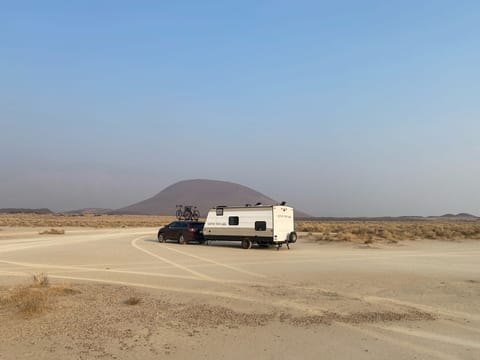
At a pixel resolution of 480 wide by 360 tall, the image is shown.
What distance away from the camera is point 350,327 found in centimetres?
834

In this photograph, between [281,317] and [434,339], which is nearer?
[434,339]

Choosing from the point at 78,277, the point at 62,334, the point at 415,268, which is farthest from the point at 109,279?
the point at 415,268

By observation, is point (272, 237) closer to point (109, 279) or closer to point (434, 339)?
point (109, 279)

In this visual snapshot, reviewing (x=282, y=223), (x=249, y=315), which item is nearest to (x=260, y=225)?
(x=282, y=223)

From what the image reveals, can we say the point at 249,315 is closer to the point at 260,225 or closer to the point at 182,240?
the point at 260,225

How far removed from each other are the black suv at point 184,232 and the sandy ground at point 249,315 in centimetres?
1496

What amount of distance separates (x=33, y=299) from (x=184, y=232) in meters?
22.9

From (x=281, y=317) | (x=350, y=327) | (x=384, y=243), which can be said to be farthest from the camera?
(x=384, y=243)

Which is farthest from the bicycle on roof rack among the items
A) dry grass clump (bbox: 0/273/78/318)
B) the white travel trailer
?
dry grass clump (bbox: 0/273/78/318)

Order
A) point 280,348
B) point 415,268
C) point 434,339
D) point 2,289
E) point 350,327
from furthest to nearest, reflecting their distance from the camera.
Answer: point 415,268 < point 2,289 < point 350,327 < point 434,339 < point 280,348

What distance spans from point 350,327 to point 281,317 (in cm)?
137

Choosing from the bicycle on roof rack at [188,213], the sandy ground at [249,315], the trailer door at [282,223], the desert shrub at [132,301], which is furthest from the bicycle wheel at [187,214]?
the desert shrub at [132,301]

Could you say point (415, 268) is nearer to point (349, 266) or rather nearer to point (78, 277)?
point (349, 266)

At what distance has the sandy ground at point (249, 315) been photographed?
701 cm
